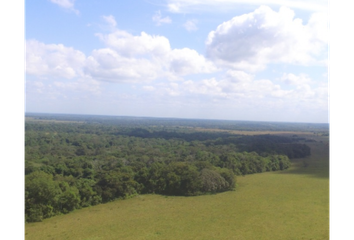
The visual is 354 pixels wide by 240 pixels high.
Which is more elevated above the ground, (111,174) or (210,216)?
(111,174)

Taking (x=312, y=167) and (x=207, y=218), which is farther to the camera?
(x=312, y=167)

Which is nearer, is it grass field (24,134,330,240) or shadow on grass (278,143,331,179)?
grass field (24,134,330,240)

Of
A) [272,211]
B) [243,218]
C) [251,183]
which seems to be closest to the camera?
[243,218]

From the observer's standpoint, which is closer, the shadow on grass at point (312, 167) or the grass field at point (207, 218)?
the grass field at point (207, 218)

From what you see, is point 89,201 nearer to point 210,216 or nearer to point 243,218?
point 210,216

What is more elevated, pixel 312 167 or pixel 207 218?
pixel 207 218
